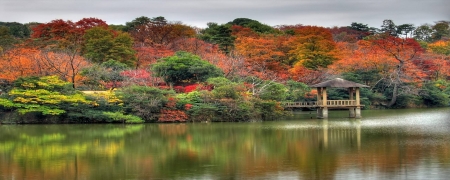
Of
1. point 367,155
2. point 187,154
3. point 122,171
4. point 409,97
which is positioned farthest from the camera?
point 409,97

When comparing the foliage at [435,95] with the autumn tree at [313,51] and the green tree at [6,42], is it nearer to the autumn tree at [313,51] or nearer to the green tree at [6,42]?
the autumn tree at [313,51]

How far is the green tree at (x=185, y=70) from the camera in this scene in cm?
3572

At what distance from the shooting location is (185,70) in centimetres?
3625

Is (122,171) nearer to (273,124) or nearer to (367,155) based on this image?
(367,155)

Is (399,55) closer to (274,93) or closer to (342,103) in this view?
(342,103)

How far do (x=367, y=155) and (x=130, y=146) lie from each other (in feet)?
29.6

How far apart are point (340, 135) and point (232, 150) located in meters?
6.21

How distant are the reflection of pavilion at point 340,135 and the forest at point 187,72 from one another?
5941 mm

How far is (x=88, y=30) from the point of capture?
4534 centimetres

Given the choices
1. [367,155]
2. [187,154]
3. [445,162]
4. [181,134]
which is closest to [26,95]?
[181,134]

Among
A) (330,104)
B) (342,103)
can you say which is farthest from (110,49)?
(342,103)

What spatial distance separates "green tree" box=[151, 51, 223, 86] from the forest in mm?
69

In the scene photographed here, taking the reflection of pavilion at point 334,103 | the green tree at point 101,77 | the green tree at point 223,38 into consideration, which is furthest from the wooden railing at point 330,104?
the green tree at point 223,38

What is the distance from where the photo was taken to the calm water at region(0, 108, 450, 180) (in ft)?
52.9
